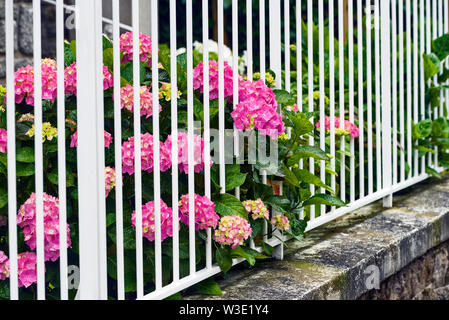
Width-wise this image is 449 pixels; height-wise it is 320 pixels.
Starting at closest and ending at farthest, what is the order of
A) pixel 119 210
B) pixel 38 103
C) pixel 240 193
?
1. pixel 38 103
2. pixel 119 210
3. pixel 240 193

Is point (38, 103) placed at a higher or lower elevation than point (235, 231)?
higher

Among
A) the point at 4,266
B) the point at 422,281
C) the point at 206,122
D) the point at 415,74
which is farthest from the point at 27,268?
the point at 415,74

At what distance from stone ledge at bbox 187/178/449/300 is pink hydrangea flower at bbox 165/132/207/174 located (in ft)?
1.31

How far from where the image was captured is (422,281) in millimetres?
3154

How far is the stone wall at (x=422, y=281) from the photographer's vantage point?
9.15 ft

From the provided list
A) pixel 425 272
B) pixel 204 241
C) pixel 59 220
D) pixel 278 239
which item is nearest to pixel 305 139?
pixel 278 239

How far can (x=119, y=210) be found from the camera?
5.82 ft

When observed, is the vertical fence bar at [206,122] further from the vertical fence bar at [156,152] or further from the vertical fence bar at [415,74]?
the vertical fence bar at [415,74]

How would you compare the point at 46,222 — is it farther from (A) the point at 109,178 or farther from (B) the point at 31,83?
(B) the point at 31,83

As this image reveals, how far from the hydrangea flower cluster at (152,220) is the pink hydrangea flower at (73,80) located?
0.35 meters

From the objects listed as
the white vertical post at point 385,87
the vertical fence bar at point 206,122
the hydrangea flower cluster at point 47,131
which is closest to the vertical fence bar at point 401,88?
the white vertical post at point 385,87

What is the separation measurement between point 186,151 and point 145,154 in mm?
149
